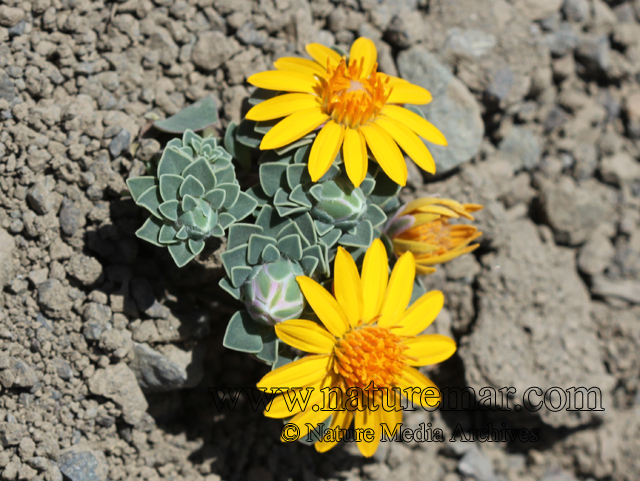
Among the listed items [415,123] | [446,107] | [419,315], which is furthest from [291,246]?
[446,107]

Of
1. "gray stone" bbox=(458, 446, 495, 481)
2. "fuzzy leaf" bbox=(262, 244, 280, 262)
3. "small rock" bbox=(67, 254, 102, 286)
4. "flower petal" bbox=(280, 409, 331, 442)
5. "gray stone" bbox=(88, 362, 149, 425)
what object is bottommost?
"gray stone" bbox=(458, 446, 495, 481)

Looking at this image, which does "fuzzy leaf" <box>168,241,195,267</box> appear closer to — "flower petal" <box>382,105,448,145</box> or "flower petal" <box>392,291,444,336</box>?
"flower petal" <box>392,291,444,336</box>

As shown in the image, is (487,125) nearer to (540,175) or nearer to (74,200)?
(540,175)

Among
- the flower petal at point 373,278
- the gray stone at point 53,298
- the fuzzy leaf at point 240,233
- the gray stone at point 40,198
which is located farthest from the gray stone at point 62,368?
the flower petal at point 373,278

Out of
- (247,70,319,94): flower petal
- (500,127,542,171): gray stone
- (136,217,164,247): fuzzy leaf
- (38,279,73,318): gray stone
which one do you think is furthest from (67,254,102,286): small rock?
(500,127,542,171): gray stone

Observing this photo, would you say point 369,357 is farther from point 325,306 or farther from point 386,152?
point 386,152

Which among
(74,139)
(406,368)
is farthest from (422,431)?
(74,139)
